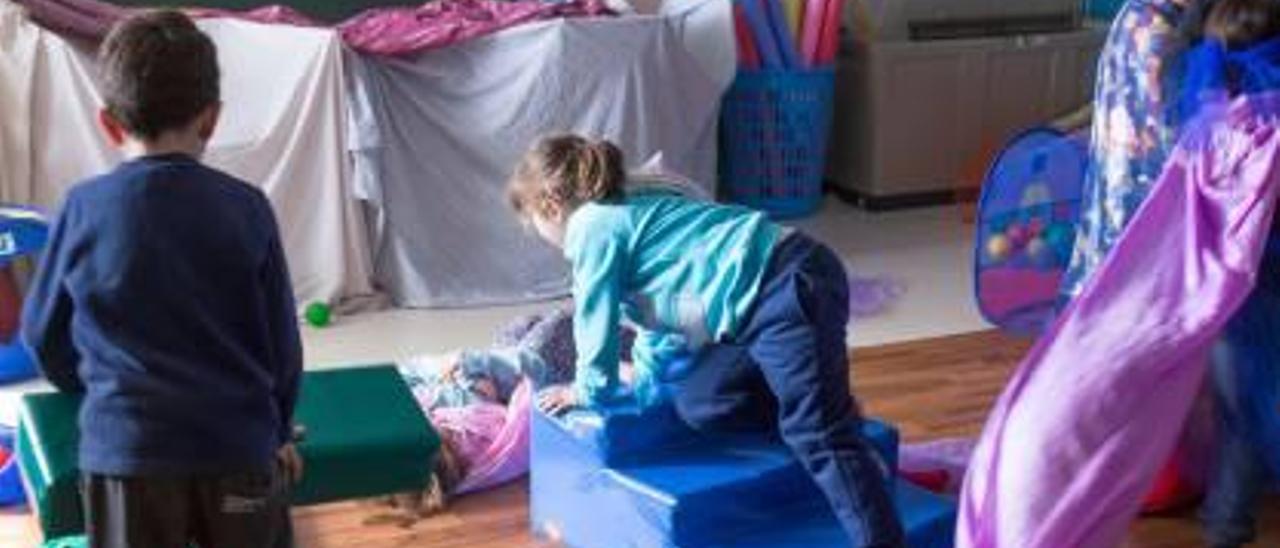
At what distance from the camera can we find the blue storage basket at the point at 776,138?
459 cm

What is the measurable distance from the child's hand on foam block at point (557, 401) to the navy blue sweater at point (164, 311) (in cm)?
77

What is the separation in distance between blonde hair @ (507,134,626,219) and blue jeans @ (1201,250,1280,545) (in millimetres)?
945

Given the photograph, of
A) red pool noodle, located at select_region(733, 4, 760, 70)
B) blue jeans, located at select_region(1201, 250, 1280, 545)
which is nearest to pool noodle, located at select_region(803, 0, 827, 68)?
red pool noodle, located at select_region(733, 4, 760, 70)

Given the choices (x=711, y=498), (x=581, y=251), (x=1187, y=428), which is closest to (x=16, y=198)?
(x=581, y=251)

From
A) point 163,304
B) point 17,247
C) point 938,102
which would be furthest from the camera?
point 938,102

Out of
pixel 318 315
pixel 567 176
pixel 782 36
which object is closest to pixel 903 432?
pixel 567 176

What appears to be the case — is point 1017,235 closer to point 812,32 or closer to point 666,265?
point 666,265

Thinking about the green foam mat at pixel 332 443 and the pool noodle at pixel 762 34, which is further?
the pool noodle at pixel 762 34

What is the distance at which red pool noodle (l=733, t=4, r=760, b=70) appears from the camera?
4.46 meters

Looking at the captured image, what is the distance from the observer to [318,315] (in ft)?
11.8

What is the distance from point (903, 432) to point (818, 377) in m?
0.89

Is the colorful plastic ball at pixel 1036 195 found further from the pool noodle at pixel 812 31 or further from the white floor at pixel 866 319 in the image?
the pool noodle at pixel 812 31

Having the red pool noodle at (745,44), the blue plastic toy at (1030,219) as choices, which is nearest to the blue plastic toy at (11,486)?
the blue plastic toy at (1030,219)

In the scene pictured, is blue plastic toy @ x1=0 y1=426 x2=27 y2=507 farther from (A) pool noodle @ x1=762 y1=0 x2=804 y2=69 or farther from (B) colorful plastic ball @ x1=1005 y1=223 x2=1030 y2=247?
(A) pool noodle @ x1=762 y1=0 x2=804 y2=69
